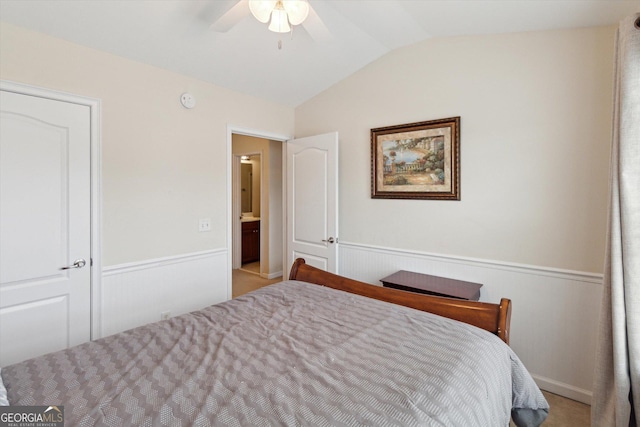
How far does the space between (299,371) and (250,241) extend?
4903 millimetres

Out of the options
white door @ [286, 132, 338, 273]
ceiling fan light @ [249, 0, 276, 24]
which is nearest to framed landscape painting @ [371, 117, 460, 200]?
white door @ [286, 132, 338, 273]

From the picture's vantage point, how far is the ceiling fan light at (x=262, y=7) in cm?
159

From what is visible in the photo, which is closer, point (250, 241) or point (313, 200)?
point (313, 200)

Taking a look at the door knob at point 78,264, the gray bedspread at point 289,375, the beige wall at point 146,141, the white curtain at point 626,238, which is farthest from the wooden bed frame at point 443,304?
the door knob at point 78,264

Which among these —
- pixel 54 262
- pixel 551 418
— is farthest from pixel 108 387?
pixel 551 418

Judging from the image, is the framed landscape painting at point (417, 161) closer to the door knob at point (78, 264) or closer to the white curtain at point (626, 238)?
the white curtain at point (626, 238)

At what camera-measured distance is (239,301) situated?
1.91m

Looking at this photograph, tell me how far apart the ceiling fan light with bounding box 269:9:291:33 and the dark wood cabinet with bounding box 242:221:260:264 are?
4259 millimetres

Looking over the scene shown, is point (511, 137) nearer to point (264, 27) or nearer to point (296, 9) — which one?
point (296, 9)

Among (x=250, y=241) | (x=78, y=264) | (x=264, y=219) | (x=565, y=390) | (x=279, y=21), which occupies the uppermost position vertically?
(x=279, y=21)

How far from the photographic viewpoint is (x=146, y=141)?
249 cm

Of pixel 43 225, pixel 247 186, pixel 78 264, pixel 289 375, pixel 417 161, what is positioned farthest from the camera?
pixel 247 186

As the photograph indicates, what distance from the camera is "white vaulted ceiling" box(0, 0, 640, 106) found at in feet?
6.13

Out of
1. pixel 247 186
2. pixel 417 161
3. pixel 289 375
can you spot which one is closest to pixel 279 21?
pixel 417 161
